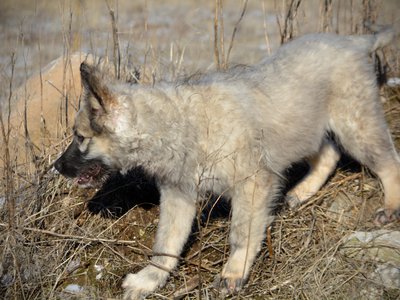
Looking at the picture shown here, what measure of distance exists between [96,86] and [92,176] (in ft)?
2.31

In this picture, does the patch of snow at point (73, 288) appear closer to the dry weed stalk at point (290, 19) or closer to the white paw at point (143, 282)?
the white paw at point (143, 282)

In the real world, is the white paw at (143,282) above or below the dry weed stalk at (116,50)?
below

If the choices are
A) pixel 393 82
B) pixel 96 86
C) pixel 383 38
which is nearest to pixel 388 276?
pixel 383 38

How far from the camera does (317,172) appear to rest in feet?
16.1

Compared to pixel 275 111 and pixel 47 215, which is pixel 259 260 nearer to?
pixel 275 111

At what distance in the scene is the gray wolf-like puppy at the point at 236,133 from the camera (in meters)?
3.63

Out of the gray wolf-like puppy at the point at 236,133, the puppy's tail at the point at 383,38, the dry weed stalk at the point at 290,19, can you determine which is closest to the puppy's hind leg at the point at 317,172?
the gray wolf-like puppy at the point at 236,133

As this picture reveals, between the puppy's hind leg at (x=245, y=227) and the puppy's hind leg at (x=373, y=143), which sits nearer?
the puppy's hind leg at (x=245, y=227)

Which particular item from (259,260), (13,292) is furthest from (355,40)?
(13,292)

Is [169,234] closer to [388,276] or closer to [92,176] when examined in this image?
[92,176]

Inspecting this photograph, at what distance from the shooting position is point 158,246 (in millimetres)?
4090

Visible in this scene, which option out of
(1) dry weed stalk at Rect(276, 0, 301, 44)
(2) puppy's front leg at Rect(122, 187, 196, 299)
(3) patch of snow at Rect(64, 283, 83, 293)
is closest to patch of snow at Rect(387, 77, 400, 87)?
(1) dry weed stalk at Rect(276, 0, 301, 44)

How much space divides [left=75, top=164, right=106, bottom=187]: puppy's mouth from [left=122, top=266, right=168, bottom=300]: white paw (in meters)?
0.69

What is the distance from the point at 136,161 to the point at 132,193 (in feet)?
3.65
